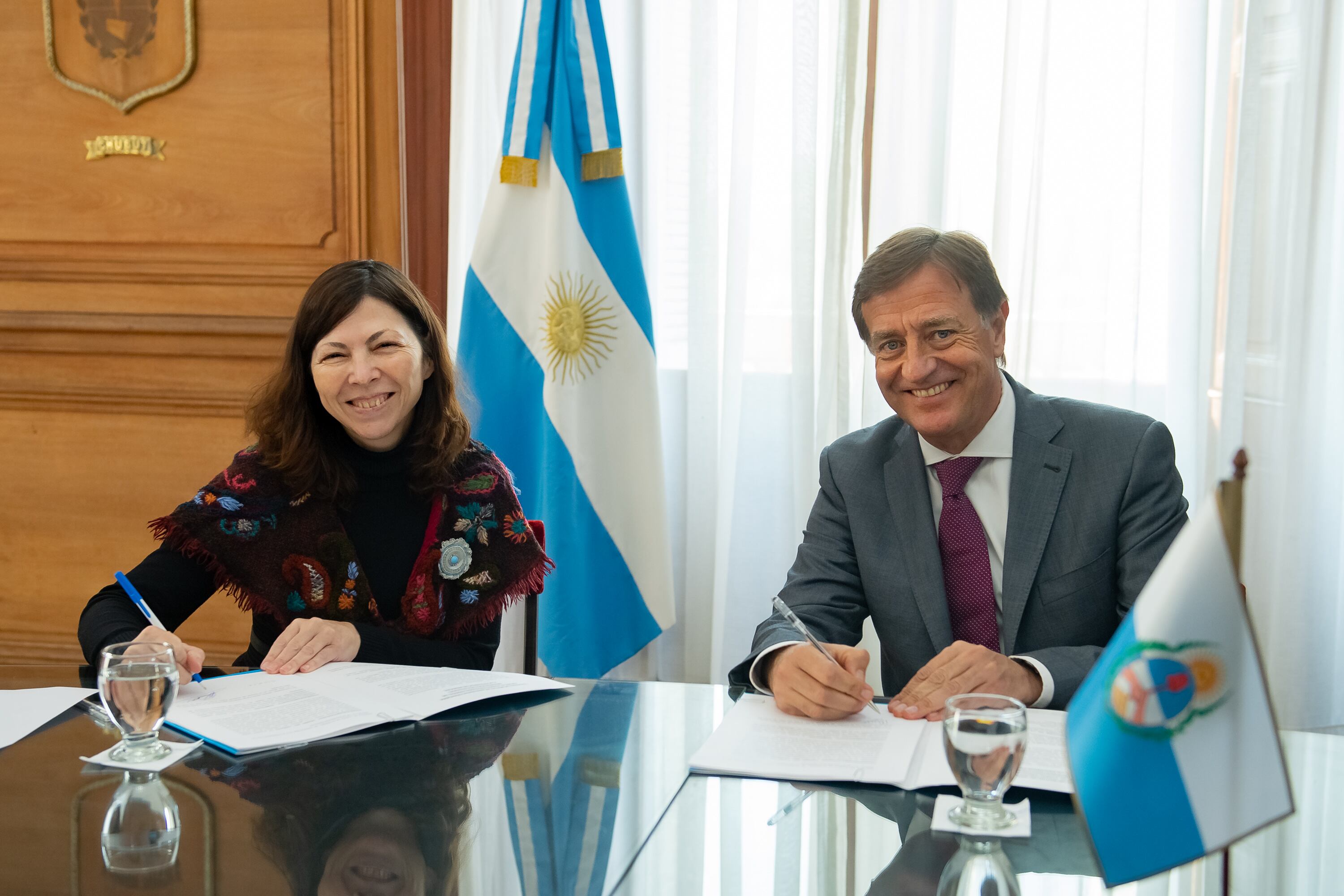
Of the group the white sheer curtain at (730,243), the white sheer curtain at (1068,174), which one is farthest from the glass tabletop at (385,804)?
the white sheer curtain at (1068,174)

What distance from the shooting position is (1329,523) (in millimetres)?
2963

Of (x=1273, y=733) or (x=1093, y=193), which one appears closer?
(x=1273, y=733)

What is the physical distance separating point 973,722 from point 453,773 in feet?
1.92

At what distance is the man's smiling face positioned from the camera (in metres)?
1.90

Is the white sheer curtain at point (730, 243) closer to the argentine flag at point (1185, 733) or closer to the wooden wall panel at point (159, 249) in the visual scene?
the wooden wall panel at point (159, 249)

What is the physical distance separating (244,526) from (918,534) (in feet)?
3.96

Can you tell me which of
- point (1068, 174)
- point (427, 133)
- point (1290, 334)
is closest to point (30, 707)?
point (427, 133)

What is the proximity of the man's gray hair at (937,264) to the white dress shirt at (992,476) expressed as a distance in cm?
16

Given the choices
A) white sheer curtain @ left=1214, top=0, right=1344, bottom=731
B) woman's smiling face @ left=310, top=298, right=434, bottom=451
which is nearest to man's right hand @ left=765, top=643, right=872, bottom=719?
woman's smiling face @ left=310, top=298, right=434, bottom=451

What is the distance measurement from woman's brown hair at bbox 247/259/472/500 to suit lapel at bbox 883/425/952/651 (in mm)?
851

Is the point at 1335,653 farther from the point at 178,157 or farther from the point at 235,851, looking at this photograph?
the point at 178,157

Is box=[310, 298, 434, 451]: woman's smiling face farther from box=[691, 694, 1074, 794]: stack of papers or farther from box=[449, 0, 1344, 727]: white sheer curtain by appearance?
box=[449, 0, 1344, 727]: white sheer curtain

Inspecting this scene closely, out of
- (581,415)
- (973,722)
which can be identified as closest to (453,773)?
(973,722)

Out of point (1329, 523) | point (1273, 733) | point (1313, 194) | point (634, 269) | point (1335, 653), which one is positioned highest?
point (1313, 194)
